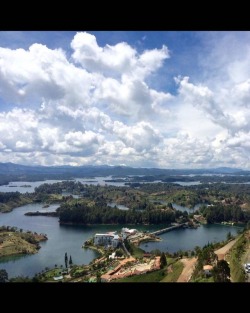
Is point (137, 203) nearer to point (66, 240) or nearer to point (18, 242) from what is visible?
point (66, 240)

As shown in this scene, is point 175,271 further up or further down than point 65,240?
further up

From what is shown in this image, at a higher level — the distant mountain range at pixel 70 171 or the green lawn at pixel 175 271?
the distant mountain range at pixel 70 171

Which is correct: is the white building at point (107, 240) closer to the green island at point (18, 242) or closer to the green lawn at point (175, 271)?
the green island at point (18, 242)

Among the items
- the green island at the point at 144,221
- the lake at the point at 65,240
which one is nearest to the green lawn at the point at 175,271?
the green island at the point at 144,221

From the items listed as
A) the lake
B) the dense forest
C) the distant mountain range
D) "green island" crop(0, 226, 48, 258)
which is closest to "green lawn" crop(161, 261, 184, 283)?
the lake

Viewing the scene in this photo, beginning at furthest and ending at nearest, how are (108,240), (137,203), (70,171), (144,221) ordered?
1. (70,171)
2. (137,203)
3. (144,221)
4. (108,240)

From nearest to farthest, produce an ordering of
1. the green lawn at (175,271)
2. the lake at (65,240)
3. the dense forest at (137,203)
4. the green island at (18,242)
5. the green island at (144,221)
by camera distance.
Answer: the green island at (144,221) → the green lawn at (175,271) → the lake at (65,240) → the green island at (18,242) → the dense forest at (137,203)

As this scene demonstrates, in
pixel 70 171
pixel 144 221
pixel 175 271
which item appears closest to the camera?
pixel 175 271

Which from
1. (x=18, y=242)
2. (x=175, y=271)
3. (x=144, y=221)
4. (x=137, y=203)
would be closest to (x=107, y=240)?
(x=18, y=242)

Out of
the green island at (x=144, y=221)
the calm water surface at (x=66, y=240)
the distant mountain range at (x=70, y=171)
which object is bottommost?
the calm water surface at (x=66, y=240)

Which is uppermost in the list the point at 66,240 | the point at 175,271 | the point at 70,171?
the point at 70,171

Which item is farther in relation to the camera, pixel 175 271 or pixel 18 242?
pixel 18 242

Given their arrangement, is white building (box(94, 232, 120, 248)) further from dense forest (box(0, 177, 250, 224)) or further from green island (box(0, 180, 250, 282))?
dense forest (box(0, 177, 250, 224))
